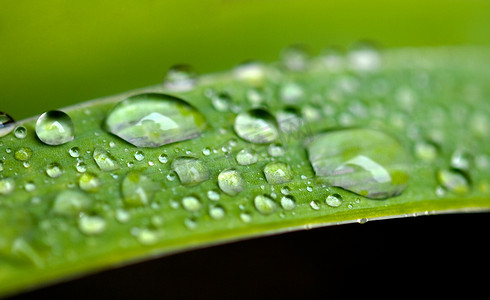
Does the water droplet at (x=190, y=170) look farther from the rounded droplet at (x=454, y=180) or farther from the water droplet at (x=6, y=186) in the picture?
the rounded droplet at (x=454, y=180)

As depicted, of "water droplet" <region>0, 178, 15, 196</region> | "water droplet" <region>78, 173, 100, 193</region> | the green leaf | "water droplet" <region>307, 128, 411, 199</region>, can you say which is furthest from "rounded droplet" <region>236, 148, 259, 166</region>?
"water droplet" <region>0, 178, 15, 196</region>

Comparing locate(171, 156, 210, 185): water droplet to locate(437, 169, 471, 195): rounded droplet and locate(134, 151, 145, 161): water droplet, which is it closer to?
locate(134, 151, 145, 161): water droplet

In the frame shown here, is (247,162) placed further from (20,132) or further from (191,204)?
(20,132)

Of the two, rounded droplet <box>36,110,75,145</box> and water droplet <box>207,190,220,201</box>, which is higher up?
rounded droplet <box>36,110,75,145</box>

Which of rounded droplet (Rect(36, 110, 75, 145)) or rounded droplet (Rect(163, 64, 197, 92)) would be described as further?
rounded droplet (Rect(163, 64, 197, 92))

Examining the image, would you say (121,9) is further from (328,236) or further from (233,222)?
(328,236)

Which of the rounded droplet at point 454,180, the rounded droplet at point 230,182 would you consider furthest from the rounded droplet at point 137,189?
the rounded droplet at point 454,180

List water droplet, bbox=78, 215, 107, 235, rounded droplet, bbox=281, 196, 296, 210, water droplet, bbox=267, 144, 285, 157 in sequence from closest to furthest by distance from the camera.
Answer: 1. water droplet, bbox=78, 215, 107, 235
2. rounded droplet, bbox=281, 196, 296, 210
3. water droplet, bbox=267, 144, 285, 157
